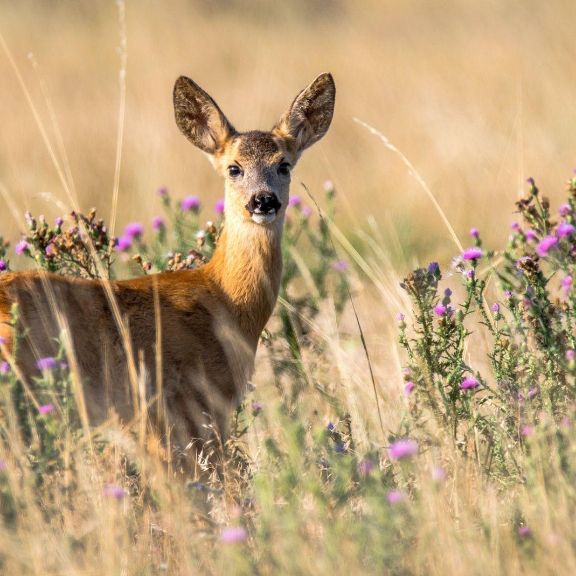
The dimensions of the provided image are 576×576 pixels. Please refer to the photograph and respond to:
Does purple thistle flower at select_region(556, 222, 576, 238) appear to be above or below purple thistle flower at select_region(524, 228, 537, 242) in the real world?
below

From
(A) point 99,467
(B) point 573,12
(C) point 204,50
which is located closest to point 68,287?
(A) point 99,467

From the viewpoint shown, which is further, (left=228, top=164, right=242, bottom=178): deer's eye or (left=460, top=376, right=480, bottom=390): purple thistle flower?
(left=228, top=164, right=242, bottom=178): deer's eye

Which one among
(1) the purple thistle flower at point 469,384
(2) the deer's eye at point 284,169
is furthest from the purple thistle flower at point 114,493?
(2) the deer's eye at point 284,169

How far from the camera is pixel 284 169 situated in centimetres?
596

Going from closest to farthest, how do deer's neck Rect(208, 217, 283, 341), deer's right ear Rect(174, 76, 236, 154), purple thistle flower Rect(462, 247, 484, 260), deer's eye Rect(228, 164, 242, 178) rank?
purple thistle flower Rect(462, 247, 484, 260) < deer's neck Rect(208, 217, 283, 341) < deer's eye Rect(228, 164, 242, 178) < deer's right ear Rect(174, 76, 236, 154)

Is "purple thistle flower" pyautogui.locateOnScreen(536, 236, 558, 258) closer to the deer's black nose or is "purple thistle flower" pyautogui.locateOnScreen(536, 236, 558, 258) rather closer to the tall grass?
the tall grass

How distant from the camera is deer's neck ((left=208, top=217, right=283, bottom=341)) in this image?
5535 mm

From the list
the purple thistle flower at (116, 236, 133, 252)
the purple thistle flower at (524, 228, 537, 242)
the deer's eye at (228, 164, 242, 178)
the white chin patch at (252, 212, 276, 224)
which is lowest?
the purple thistle flower at (524, 228, 537, 242)

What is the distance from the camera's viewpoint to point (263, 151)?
19.4 ft

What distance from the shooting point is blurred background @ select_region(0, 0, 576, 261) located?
34.0ft

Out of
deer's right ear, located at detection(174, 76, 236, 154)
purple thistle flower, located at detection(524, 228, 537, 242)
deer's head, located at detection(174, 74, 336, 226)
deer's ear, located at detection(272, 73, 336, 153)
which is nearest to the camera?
purple thistle flower, located at detection(524, 228, 537, 242)

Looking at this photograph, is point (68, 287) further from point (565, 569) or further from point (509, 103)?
point (509, 103)

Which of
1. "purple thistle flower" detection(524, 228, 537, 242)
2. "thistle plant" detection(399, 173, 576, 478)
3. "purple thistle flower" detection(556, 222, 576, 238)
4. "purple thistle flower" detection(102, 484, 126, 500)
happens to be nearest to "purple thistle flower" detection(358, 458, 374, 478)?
"thistle plant" detection(399, 173, 576, 478)

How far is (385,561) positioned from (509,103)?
30.7ft
